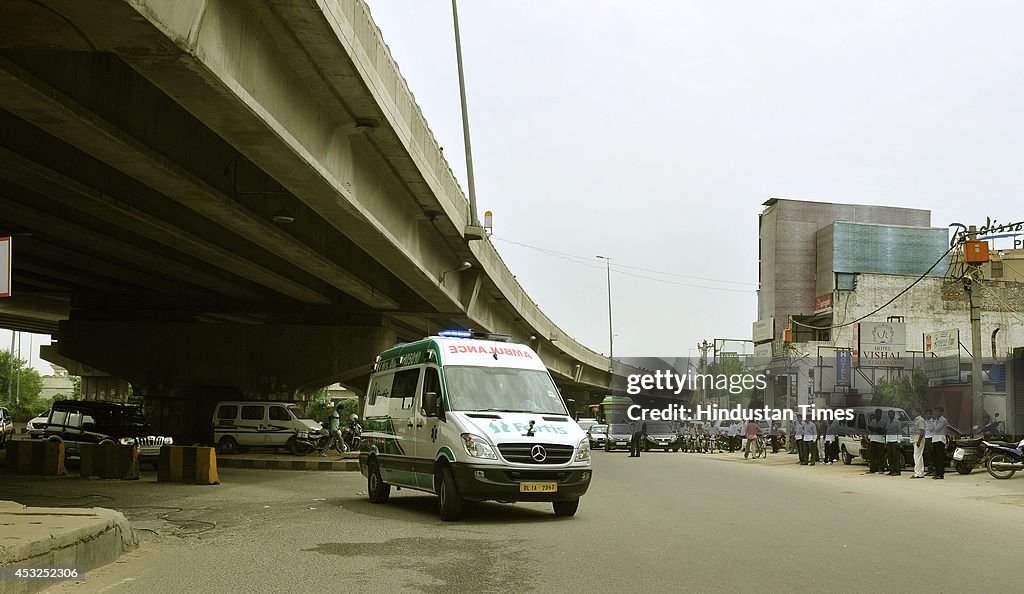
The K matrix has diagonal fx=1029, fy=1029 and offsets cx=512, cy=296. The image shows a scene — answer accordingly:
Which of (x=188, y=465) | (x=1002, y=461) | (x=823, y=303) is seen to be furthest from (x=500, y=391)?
(x=823, y=303)

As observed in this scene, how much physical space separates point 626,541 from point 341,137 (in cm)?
802

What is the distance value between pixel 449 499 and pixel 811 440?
2160 centimetres

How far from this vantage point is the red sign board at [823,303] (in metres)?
71.1

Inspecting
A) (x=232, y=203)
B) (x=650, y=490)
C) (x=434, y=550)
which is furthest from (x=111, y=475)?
(x=434, y=550)

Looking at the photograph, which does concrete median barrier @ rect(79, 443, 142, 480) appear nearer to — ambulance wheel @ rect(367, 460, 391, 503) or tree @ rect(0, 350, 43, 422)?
ambulance wheel @ rect(367, 460, 391, 503)

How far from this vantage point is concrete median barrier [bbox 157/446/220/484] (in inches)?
774

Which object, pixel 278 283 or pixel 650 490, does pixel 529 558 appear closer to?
pixel 650 490

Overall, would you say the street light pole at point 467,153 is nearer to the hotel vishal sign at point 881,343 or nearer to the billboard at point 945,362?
the billboard at point 945,362

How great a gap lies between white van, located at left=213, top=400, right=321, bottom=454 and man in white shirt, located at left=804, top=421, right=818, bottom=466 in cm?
1554

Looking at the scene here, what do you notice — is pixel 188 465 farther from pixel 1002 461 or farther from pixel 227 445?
pixel 1002 461

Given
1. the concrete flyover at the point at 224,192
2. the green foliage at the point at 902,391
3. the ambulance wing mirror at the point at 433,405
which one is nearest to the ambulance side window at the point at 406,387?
the ambulance wing mirror at the point at 433,405

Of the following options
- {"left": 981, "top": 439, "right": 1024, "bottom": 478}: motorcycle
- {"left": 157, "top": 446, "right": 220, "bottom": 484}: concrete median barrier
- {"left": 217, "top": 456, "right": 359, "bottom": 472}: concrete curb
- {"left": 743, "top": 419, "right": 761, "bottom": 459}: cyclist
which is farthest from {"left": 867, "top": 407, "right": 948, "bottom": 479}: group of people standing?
{"left": 157, "top": 446, "right": 220, "bottom": 484}: concrete median barrier

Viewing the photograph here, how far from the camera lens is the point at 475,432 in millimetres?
12508

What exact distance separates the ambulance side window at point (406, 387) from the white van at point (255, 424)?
17838 mm
